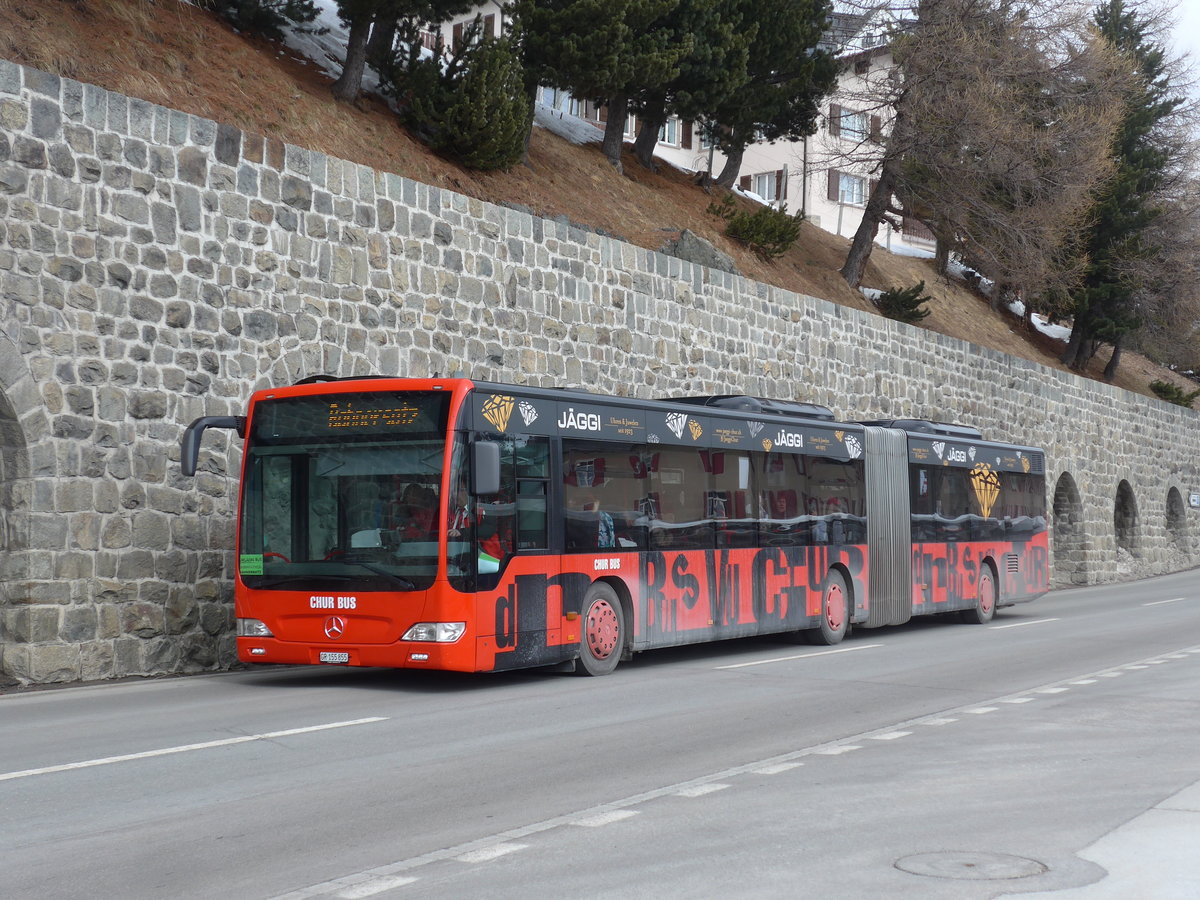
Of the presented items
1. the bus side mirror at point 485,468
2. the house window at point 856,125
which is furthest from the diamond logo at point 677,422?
the house window at point 856,125

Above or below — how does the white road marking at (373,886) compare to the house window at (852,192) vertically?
below

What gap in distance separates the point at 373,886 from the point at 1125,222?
156 feet

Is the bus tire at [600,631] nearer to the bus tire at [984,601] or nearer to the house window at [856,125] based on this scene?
the bus tire at [984,601]

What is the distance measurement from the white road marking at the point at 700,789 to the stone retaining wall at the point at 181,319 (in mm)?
7283

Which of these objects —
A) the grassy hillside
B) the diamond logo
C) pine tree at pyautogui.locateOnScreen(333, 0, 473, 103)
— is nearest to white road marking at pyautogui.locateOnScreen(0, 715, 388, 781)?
the diamond logo

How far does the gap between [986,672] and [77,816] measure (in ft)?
31.2

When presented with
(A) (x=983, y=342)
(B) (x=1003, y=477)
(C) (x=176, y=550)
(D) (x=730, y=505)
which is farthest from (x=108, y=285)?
(A) (x=983, y=342)

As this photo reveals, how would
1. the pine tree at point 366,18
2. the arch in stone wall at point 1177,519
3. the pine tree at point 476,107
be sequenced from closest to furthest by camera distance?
the pine tree at point 366,18
the pine tree at point 476,107
the arch in stone wall at point 1177,519

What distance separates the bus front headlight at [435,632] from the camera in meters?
11.5

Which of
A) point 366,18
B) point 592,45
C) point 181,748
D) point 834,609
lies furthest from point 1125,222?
point 181,748

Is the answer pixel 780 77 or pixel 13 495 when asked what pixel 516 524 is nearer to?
pixel 13 495

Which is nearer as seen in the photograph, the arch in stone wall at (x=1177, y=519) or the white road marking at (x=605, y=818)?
the white road marking at (x=605, y=818)

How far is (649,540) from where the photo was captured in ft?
46.5

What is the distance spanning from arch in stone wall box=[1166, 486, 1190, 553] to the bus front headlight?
40220 mm
